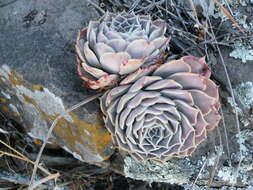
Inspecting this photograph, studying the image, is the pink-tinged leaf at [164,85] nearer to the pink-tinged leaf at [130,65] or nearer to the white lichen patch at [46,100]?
the pink-tinged leaf at [130,65]

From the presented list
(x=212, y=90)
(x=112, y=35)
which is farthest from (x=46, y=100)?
(x=212, y=90)

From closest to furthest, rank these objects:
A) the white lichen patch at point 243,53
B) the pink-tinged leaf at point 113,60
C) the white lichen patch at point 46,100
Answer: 1. the pink-tinged leaf at point 113,60
2. the white lichen patch at point 46,100
3. the white lichen patch at point 243,53

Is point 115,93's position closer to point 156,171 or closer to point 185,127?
point 185,127

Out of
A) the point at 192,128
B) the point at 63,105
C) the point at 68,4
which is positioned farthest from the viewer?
the point at 68,4

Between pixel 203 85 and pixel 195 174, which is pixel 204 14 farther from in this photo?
pixel 195 174

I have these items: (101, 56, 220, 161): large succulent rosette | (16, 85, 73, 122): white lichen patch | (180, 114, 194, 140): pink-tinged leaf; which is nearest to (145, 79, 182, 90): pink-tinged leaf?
(101, 56, 220, 161): large succulent rosette

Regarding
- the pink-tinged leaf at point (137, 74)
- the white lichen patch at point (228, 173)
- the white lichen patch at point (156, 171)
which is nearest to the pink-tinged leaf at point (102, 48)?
the pink-tinged leaf at point (137, 74)

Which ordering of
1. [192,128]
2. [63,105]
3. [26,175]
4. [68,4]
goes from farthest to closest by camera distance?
[26,175]
[68,4]
[63,105]
[192,128]

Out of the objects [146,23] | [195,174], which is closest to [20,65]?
[146,23]
